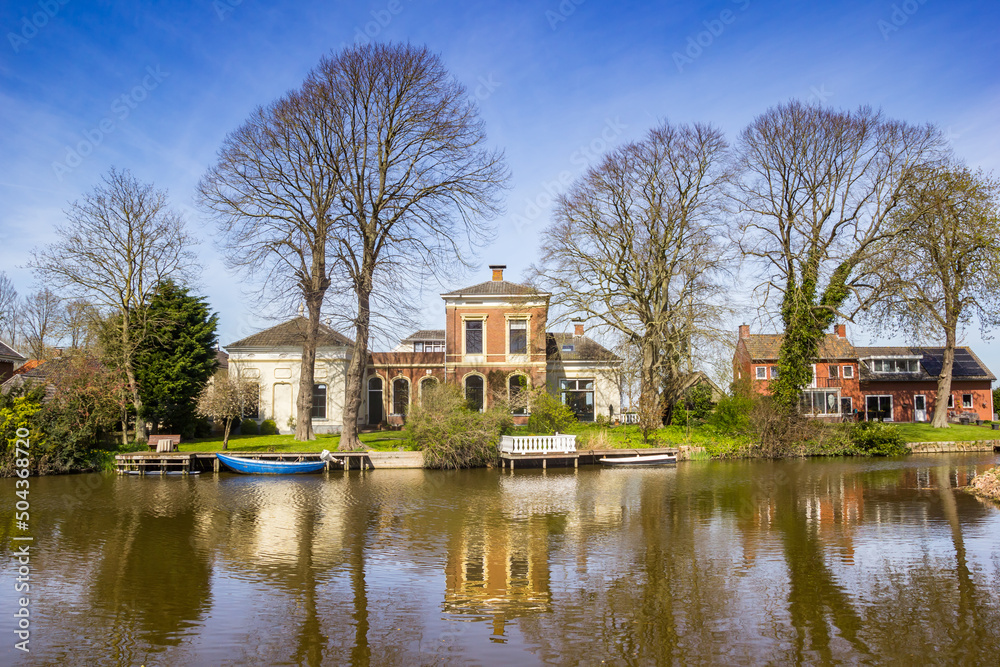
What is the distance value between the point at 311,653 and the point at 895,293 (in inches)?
994

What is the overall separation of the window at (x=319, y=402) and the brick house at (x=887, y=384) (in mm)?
23555

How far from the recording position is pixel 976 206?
2561cm

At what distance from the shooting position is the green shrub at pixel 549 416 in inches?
1006

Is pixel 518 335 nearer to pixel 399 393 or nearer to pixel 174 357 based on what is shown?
pixel 399 393

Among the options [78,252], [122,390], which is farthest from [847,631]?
[78,252]

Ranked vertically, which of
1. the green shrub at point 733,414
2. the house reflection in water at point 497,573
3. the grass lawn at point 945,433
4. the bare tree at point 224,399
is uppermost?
the bare tree at point 224,399

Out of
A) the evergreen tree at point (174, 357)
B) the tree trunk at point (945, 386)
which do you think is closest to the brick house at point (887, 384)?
the tree trunk at point (945, 386)

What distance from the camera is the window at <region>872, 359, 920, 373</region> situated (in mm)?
38906

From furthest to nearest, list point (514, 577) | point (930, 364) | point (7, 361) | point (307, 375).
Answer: point (930, 364), point (7, 361), point (307, 375), point (514, 577)

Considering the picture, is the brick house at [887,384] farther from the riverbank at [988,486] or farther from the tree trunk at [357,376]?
the tree trunk at [357,376]

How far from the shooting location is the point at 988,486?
1557cm

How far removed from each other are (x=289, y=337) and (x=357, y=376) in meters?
8.15

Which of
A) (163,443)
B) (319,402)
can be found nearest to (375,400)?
(319,402)

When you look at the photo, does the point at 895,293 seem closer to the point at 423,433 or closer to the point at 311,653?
the point at 423,433
